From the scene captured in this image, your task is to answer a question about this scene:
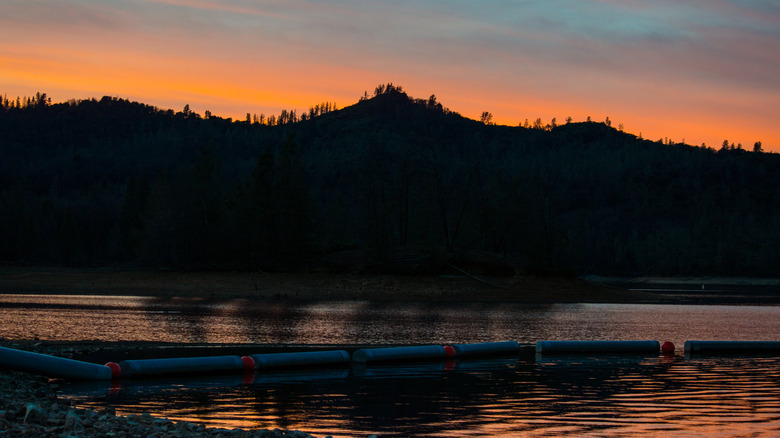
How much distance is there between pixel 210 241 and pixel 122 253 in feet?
138

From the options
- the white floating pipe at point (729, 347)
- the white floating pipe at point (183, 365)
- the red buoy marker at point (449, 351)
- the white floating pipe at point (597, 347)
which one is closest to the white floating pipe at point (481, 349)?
the red buoy marker at point (449, 351)

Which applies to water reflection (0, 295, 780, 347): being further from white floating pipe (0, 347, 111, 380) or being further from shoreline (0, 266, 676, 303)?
white floating pipe (0, 347, 111, 380)

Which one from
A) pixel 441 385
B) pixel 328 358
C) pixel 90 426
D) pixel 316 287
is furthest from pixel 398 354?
pixel 316 287

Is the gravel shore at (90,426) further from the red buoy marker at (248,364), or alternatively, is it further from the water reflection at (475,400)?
the red buoy marker at (248,364)

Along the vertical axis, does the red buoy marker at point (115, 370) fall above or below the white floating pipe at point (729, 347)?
above

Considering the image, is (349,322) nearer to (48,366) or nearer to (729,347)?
(729,347)

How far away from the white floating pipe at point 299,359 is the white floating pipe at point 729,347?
52.5ft

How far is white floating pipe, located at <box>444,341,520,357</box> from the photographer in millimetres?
29591

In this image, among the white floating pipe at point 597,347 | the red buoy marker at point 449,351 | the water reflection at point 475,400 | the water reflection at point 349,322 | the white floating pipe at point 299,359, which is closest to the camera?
the water reflection at point 475,400

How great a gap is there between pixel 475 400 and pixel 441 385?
108 inches

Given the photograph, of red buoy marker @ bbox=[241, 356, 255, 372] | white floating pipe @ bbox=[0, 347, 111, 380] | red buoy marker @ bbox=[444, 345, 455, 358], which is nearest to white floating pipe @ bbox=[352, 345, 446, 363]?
red buoy marker @ bbox=[444, 345, 455, 358]

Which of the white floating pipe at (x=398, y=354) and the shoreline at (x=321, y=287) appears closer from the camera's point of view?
the white floating pipe at (x=398, y=354)

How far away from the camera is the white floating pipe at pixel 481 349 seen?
29.6 meters

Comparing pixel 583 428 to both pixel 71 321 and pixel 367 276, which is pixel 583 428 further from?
pixel 367 276
